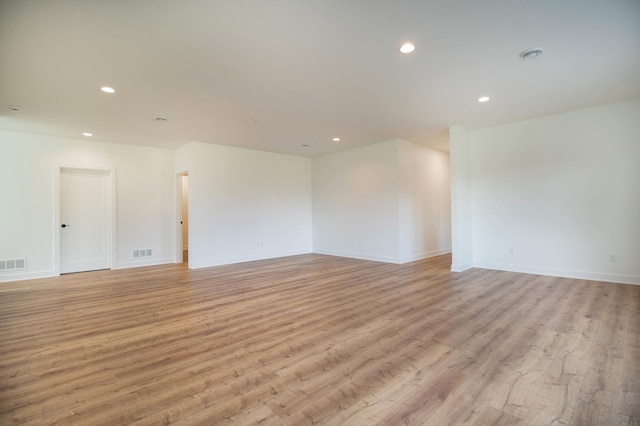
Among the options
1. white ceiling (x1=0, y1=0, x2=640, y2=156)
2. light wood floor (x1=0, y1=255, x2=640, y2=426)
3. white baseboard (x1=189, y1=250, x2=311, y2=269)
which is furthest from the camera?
white baseboard (x1=189, y1=250, x2=311, y2=269)

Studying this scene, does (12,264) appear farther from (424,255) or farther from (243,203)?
(424,255)

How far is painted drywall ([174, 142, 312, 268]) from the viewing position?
20.8ft

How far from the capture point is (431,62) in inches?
120

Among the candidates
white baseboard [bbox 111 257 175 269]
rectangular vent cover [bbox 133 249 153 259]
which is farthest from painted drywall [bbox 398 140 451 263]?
rectangular vent cover [bbox 133 249 153 259]

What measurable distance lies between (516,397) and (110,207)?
7.40 metres

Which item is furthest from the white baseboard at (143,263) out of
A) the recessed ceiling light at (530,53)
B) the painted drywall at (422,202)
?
the recessed ceiling light at (530,53)

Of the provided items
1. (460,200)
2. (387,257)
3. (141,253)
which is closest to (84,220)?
(141,253)

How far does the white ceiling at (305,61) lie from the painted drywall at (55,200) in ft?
2.48

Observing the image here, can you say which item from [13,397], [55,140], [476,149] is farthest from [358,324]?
[55,140]

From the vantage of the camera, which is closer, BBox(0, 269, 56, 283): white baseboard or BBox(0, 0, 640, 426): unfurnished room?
BBox(0, 0, 640, 426): unfurnished room

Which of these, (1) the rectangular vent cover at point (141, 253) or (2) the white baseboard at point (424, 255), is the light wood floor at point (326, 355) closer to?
(2) the white baseboard at point (424, 255)

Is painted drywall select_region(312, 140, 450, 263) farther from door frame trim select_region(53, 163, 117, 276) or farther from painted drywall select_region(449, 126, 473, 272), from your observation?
door frame trim select_region(53, 163, 117, 276)

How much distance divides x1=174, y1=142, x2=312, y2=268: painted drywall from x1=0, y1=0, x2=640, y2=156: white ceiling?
1.63 m

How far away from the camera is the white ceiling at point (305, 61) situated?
226 centimetres
